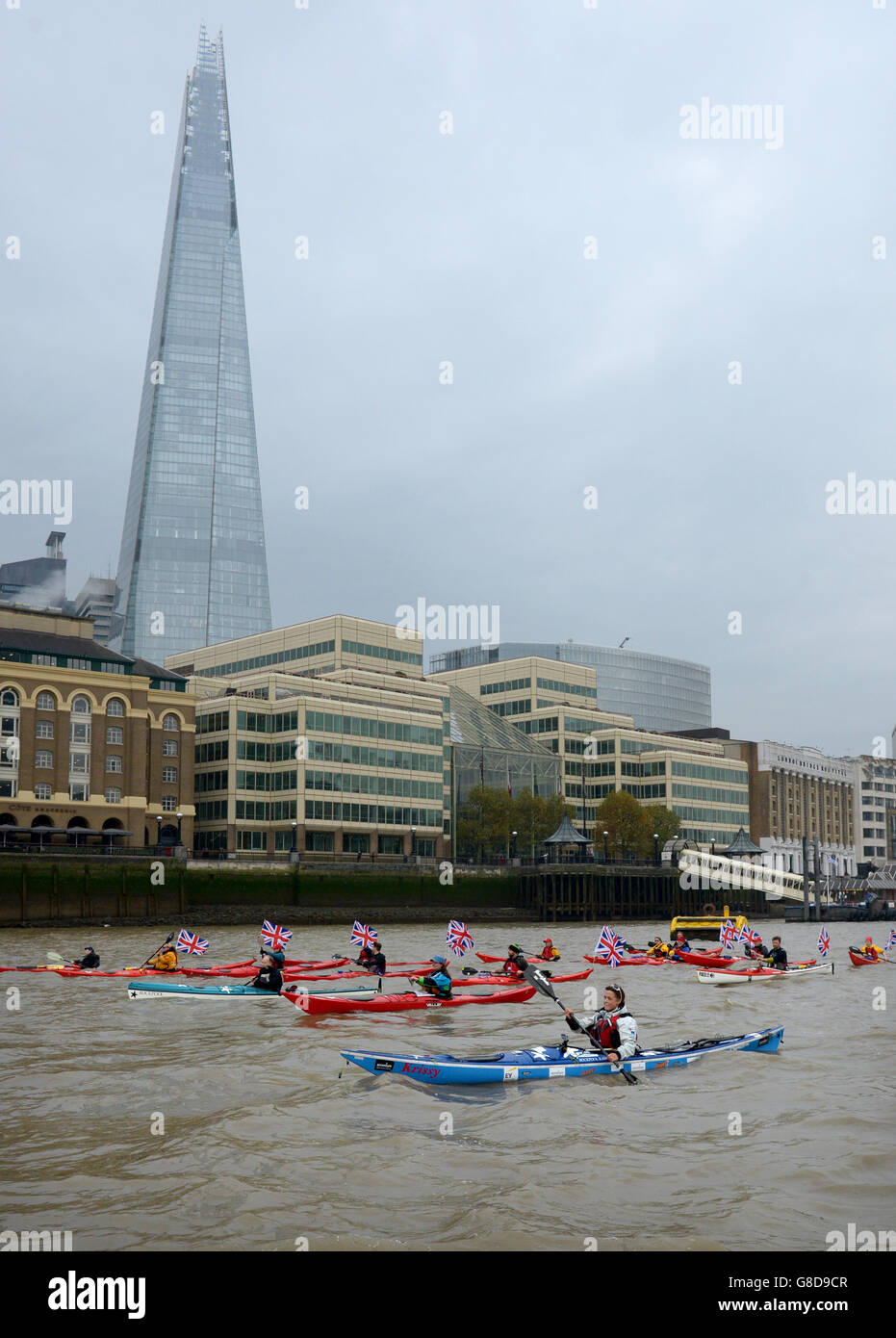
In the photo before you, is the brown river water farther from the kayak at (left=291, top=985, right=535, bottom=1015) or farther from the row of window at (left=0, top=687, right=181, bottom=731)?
the row of window at (left=0, top=687, right=181, bottom=731)

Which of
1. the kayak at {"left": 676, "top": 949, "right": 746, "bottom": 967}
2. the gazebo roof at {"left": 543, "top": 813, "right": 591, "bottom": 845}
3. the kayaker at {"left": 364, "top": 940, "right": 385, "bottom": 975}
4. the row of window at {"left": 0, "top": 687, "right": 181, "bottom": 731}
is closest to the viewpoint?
the kayaker at {"left": 364, "top": 940, "right": 385, "bottom": 975}

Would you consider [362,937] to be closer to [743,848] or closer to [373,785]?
[373,785]

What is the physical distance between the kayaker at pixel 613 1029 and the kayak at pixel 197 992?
10.0m

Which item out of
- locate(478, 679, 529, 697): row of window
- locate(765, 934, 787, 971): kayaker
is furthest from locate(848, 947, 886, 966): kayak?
locate(478, 679, 529, 697): row of window

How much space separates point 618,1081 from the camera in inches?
804

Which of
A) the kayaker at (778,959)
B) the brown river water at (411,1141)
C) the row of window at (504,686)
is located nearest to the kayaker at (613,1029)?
the brown river water at (411,1141)

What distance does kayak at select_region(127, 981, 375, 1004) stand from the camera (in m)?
30.5

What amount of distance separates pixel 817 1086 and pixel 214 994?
16.2 meters

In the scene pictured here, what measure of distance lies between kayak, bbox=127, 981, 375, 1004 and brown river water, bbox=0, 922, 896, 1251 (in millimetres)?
906

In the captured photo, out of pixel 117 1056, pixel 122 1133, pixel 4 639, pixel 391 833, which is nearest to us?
pixel 122 1133

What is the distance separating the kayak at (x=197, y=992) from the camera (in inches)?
1199

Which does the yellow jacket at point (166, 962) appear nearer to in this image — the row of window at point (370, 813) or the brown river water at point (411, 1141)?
the brown river water at point (411, 1141)
